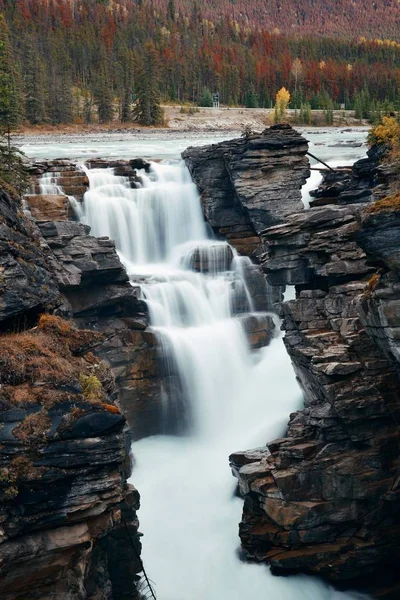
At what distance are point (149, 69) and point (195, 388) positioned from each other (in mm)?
73429

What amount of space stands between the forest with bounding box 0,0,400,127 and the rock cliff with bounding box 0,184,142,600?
70.2 m

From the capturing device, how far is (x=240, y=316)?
107ft

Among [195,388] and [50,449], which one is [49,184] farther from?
[50,449]

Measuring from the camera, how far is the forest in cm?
9138

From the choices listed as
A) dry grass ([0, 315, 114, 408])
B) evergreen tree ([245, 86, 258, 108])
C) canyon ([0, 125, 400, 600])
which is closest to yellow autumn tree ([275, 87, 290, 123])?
evergreen tree ([245, 86, 258, 108])

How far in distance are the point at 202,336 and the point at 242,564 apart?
1176cm

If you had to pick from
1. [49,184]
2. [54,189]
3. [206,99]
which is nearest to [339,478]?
[54,189]

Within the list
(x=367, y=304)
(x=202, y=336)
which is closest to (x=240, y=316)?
(x=202, y=336)

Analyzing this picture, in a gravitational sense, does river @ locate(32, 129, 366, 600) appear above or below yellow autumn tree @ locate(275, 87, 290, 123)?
below

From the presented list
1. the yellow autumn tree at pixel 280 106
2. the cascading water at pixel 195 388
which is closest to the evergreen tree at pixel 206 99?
the yellow autumn tree at pixel 280 106

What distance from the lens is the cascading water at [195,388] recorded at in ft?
68.9

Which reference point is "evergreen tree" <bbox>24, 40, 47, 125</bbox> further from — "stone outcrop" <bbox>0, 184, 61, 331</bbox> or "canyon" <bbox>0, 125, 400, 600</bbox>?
"stone outcrop" <bbox>0, 184, 61, 331</bbox>

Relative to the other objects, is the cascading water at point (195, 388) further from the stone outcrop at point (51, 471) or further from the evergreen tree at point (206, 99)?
the evergreen tree at point (206, 99)

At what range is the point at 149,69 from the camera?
9331 centimetres
